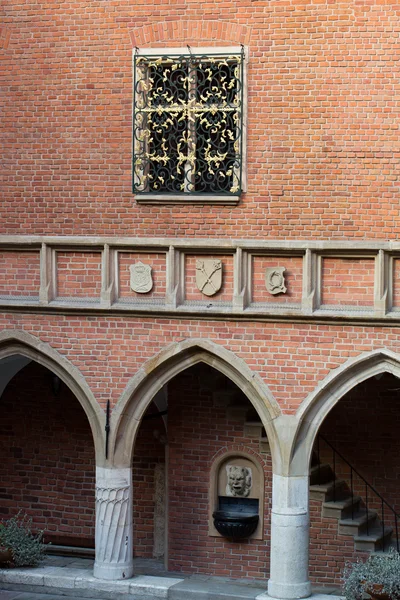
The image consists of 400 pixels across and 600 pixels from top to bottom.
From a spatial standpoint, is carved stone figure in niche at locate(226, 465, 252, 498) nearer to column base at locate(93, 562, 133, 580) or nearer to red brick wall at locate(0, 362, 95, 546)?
column base at locate(93, 562, 133, 580)

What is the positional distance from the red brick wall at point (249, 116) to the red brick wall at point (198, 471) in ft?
7.64

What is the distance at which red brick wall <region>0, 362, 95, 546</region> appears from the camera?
57.0ft

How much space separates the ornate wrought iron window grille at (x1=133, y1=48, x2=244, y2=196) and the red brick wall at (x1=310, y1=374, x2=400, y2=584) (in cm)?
315

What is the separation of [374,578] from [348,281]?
3.16 m

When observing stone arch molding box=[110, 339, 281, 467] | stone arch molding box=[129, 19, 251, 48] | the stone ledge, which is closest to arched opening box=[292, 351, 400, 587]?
the stone ledge

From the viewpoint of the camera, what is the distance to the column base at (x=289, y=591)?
578 inches

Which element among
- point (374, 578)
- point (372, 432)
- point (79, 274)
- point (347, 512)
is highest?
point (79, 274)

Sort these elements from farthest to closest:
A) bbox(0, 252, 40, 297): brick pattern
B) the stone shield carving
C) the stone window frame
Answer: bbox(0, 252, 40, 297): brick pattern → the stone window frame → the stone shield carving

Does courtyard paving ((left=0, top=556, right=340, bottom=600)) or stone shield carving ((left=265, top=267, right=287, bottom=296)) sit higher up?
stone shield carving ((left=265, top=267, right=287, bottom=296))

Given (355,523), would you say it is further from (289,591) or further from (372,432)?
(289,591)

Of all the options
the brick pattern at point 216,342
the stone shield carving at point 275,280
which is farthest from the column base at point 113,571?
the stone shield carving at point 275,280

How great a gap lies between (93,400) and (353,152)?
4.03 metres

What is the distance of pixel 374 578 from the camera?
46.8 feet

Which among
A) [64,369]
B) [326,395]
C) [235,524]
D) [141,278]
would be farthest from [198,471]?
[141,278]
